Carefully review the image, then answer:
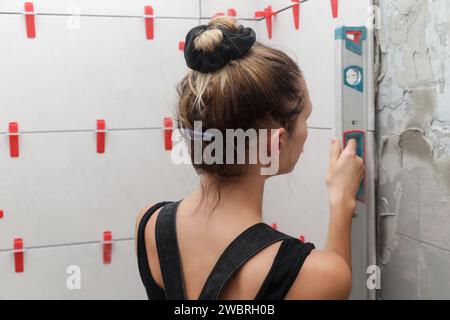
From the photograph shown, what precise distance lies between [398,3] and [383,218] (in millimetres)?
540

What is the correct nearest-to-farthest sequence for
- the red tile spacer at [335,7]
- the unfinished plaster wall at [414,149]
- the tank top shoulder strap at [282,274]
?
the tank top shoulder strap at [282,274] < the unfinished plaster wall at [414,149] < the red tile spacer at [335,7]

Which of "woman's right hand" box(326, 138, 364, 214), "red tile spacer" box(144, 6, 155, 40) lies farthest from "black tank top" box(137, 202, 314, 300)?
"red tile spacer" box(144, 6, 155, 40)

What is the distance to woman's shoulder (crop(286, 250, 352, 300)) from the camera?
785 millimetres

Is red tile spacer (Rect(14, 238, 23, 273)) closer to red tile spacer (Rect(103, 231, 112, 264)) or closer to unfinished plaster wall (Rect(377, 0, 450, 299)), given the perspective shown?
red tile spacer (Rect(103, 231, 112, 264))

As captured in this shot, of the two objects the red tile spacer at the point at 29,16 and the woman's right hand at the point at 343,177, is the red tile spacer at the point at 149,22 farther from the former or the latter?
the woman's right hand at the point at 343,177

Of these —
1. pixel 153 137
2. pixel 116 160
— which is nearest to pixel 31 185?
pixel 116 160

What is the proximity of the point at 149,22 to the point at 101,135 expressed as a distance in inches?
19.1

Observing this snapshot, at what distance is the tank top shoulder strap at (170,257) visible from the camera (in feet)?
2.85

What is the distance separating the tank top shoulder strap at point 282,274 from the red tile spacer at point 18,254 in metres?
1.34

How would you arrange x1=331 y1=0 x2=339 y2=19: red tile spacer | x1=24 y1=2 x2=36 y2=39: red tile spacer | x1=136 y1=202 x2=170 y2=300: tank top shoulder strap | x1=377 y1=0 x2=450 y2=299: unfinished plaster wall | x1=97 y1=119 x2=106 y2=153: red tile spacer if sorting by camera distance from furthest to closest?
x1=97 y1=119 x2=106 y2=153: red tile spacer → x1=24 y1=2 x2=36 y2=39: red tile spacer → x1=331 y1=0 x2=339 y2=19: red tile spacer → x1=377 y1=0 x2=450 y2=299: unfinished plaster wall → x1=136 y1=202 x2=170 y2=300: tank top shoulder strap

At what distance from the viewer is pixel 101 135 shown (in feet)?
6.27

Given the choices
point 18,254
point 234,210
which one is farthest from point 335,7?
point 18,254

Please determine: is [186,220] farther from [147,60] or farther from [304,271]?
[147,60]

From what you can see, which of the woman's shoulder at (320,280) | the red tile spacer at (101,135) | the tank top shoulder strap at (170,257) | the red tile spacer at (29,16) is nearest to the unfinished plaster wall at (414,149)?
the woman's shoulder at (320,280)
